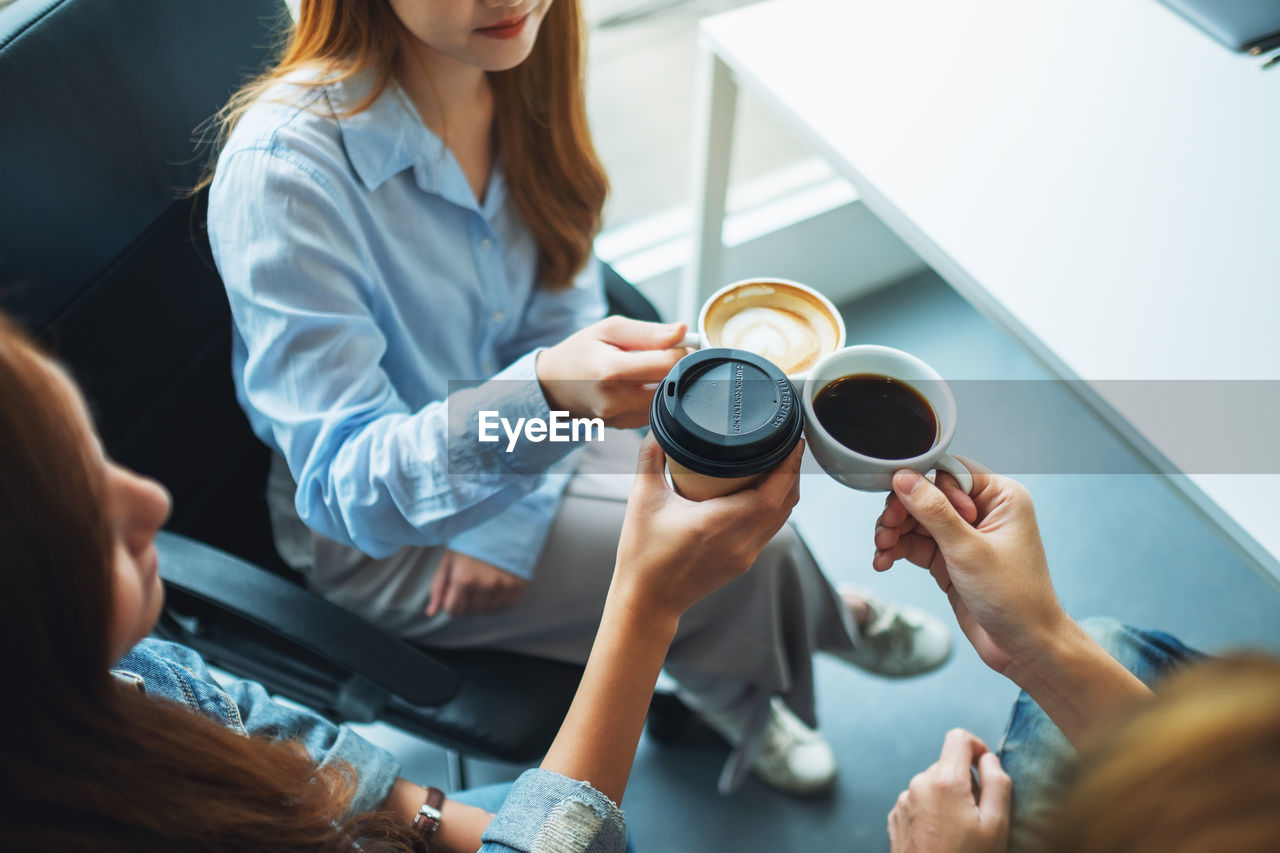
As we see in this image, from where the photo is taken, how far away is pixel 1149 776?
1.40ft

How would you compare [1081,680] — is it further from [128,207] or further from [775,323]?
[128,207]

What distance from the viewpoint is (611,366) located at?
793mm

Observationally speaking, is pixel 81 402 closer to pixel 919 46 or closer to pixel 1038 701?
pixel 1038 701

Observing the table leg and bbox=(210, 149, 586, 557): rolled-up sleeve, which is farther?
the table leg

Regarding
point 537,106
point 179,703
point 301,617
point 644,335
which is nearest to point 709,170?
point 537,106

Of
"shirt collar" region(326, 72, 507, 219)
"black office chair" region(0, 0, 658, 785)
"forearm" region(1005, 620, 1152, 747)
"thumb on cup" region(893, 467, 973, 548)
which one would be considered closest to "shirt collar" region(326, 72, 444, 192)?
"shirt collar" region(326, 72, 507, 219)

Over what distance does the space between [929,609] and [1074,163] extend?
831 mm

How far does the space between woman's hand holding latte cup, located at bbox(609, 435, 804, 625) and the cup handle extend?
0.12 meters

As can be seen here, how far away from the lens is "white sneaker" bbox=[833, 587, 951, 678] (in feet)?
4.73

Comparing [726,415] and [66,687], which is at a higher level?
[726,415]

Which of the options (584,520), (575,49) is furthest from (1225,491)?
(575,49)

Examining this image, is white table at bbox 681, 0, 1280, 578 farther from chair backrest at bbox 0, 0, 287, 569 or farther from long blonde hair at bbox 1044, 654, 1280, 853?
chair backrest at bbox 0, 0, 287, 569

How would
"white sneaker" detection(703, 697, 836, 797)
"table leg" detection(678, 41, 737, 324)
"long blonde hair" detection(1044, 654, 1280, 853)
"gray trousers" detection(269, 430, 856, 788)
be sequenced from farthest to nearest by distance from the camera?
"white sneaker" detection(703, 697, 836, 797) < "table leg" detection(678, 41, 737, 324) < "gray trousers" detection(269, 430, 856, 788) < "long blonde hair" detection(1044, 654, 1280, 853)

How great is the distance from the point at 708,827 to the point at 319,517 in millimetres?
809
